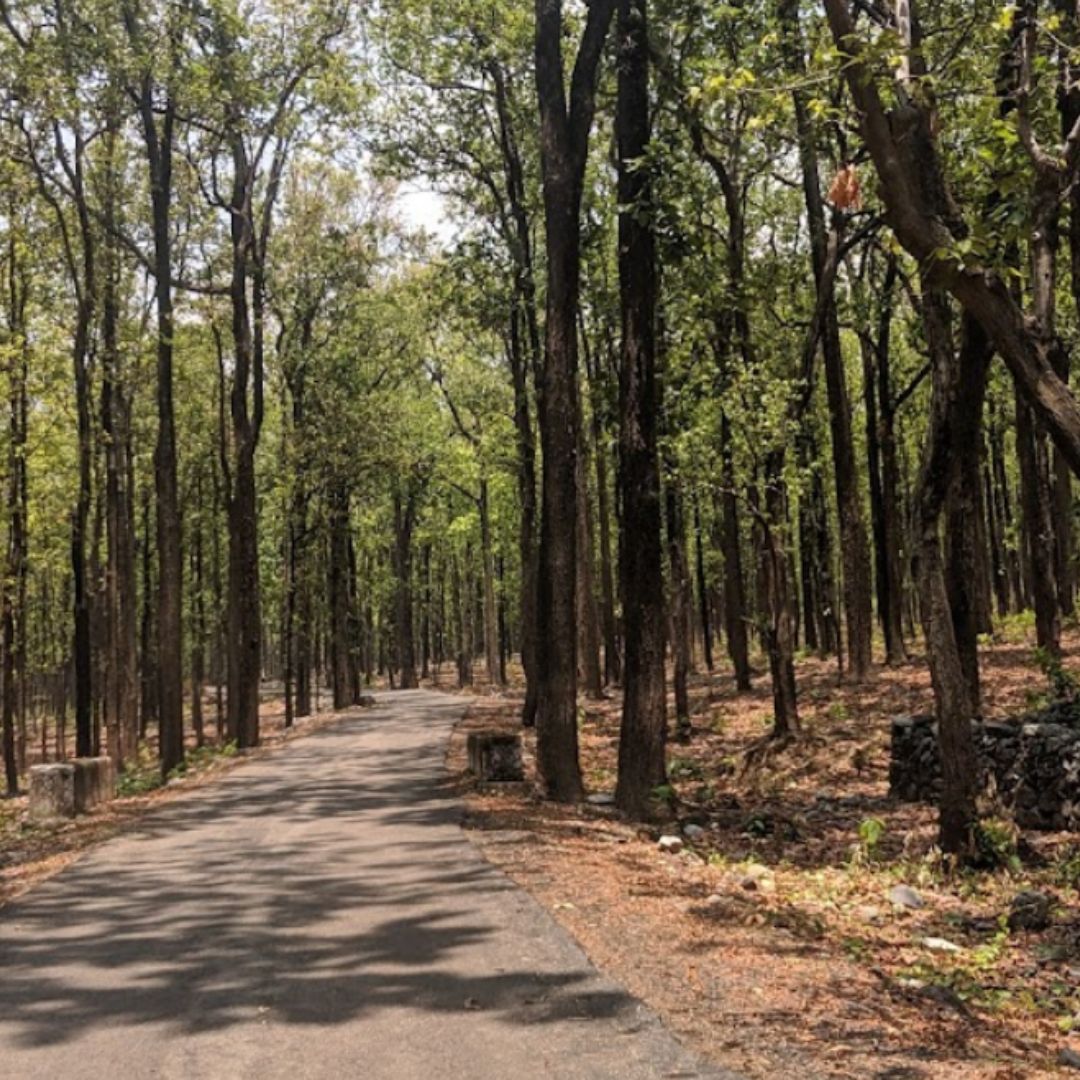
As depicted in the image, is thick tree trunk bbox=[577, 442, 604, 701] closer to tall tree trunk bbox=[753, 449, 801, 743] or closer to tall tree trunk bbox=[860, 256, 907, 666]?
tall tree trunk bbox=[860, 256, 907, 666]

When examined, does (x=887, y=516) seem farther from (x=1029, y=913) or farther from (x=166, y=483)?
(x=1029, y=913)

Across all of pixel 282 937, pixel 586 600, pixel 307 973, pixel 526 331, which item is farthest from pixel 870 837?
pixel 526 331

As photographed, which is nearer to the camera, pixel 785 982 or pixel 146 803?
pixel 785 982

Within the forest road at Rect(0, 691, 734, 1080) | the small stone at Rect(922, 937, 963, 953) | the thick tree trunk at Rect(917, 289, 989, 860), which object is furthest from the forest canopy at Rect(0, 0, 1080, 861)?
the forest road at Rect(0, 691, 734, 1080)

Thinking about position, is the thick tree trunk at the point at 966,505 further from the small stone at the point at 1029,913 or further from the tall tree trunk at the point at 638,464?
the tall tree trunk at the point at 638,464

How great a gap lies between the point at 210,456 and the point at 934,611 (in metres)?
29.0

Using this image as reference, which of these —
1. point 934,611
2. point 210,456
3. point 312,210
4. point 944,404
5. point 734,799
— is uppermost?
point 312,210

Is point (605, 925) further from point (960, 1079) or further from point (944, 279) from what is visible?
point (944, 279)

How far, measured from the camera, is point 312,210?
99.5 ft

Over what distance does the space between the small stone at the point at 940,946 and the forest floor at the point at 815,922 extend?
0.01m

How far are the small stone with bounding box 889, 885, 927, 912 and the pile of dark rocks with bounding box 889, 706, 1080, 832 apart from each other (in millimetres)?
3128

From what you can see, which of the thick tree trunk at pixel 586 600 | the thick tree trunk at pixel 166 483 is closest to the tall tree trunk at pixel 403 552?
the thick tree trunk at pixel 586 600

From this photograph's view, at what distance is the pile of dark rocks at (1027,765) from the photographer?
10938 mm

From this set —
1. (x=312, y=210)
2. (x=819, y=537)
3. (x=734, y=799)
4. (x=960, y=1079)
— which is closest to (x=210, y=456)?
(x=312, y=210)
